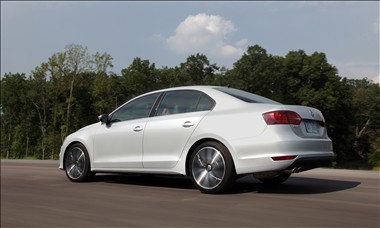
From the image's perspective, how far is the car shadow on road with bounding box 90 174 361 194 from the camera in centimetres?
646

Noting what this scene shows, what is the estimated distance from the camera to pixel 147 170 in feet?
21.9

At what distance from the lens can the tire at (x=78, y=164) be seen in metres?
7.57

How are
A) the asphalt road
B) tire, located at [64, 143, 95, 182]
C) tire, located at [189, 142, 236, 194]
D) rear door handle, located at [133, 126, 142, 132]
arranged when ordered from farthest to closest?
tire, located at [64, 143, 95, 182] → rear door handle, located at [133, 126, 142, 132] → tire, located at [189, 142, 236, 194] → the asphalt road

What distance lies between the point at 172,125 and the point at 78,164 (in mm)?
2228

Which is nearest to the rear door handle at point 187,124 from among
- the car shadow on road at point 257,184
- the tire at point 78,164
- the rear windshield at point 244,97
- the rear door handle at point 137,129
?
the rear windshield at point 244,97

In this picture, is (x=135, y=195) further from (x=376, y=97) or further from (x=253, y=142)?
(x=376, y=97)

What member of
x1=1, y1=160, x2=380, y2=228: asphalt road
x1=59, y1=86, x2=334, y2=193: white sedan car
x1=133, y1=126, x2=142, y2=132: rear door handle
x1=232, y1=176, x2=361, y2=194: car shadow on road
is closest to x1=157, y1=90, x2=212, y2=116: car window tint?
x1=59, y1=86, x2=334, y2=193: white sedan car

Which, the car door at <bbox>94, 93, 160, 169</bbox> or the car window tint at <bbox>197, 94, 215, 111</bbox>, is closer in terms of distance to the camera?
the car window tint at <bbox>197, 94, 215, 111</bbox>

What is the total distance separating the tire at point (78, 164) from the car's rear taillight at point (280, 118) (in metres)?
3.33

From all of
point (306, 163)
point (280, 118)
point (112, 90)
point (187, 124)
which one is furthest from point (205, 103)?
point (112, 90)

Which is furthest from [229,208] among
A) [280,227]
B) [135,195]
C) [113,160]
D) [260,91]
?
[260,91]

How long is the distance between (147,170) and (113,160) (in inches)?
29.7

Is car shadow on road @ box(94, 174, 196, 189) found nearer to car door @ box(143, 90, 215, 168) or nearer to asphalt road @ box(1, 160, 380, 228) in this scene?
asphalt road @ box(1, 160, 380, 228)

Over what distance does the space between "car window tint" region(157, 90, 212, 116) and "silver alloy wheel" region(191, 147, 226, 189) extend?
684 millimetres
